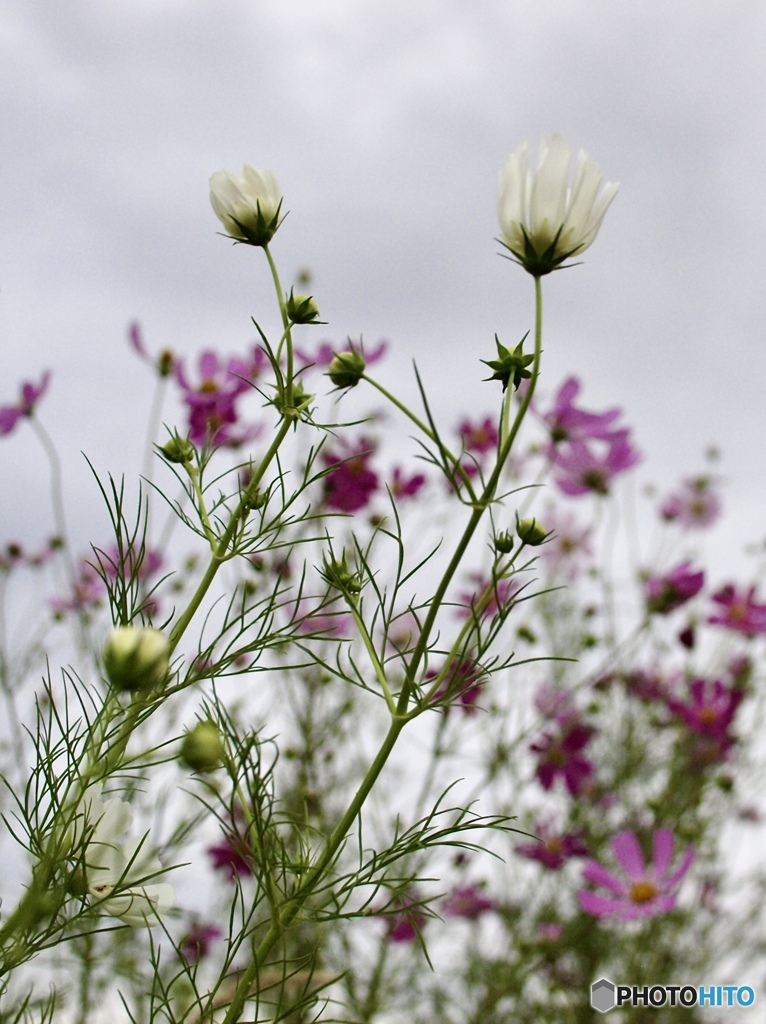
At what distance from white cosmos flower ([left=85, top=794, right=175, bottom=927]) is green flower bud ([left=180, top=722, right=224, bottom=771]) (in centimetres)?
6

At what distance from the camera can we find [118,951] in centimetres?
108

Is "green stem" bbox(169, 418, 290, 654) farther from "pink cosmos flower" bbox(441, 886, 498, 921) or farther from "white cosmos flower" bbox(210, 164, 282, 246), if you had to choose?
"pink cosmos flower" bbox(441, 886, 498, 921)

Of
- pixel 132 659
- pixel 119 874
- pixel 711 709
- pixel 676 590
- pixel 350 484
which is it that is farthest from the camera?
pixel 711 709

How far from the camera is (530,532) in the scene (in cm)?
45

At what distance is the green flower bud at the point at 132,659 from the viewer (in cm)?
31

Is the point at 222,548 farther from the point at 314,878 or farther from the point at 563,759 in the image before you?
the point at 563,759

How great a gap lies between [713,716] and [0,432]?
1093 millimetres

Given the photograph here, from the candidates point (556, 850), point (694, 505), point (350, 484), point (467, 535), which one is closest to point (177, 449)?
point (467, 535)

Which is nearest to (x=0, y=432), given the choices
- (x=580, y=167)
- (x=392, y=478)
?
(x=392, y=478)

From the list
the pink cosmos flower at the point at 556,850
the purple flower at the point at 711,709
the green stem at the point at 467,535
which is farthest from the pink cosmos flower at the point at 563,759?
the green stem at the point at 467,535

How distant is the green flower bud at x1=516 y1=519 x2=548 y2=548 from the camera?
1.46 feet

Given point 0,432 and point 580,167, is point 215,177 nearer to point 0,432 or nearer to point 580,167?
point 580,167

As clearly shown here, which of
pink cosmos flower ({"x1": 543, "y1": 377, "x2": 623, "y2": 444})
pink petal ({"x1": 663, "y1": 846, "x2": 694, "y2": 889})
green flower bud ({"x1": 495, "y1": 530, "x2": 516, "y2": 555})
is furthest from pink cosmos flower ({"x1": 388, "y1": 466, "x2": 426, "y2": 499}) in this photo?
green flower bud ({"x1": 495, "y1": 530, "x2": 516, "y2": 555})

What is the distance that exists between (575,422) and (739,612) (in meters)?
0.63
